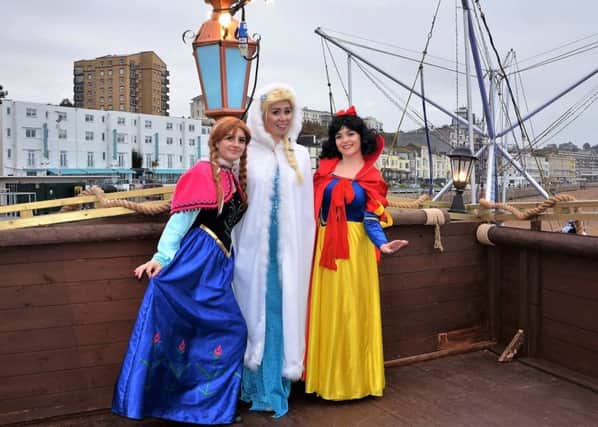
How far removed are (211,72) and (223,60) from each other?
0.32 feet

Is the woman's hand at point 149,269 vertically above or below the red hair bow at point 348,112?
below

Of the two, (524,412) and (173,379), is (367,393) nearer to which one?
(524,412)

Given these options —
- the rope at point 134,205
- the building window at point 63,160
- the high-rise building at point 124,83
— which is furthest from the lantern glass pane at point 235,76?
the high-rise building at point 124,83

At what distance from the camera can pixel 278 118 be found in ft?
8.54

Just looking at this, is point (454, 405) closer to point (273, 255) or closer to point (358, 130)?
point (273, 255)

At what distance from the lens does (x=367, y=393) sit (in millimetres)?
2734

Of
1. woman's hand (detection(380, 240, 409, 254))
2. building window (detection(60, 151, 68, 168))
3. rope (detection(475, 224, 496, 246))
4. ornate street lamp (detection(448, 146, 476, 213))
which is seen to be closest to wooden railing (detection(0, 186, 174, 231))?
woman's hand (detection(380, 240, 409, 254))

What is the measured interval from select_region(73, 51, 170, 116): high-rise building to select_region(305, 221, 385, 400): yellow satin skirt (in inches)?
2472

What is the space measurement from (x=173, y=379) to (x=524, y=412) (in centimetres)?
165

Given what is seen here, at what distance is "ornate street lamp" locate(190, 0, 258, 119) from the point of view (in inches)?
107

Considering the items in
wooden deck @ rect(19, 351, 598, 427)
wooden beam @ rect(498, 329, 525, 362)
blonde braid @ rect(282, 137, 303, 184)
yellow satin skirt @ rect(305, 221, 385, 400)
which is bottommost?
wooden deck @ rect(19, 351, 598, 427)

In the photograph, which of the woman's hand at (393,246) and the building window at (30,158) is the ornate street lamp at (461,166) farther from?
the building window at (30,158)

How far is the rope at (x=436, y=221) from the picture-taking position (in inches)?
128

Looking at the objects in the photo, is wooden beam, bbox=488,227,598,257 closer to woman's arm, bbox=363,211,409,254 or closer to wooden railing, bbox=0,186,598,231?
wooden railing, bbox=0,186,598,231
